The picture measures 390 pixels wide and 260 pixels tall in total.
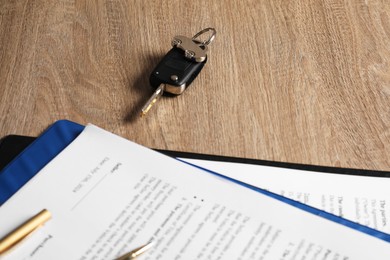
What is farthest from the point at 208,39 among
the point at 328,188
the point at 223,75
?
the point at 328,188

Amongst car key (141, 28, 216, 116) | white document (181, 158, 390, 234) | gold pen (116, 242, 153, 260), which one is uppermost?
car key (141, 28, 216, 116)

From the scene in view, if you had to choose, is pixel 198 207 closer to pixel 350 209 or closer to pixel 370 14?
pixel 350 209

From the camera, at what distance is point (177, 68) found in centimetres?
67

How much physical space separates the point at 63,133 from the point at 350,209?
330 millimetres

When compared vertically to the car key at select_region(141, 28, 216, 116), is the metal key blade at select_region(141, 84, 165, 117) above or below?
below

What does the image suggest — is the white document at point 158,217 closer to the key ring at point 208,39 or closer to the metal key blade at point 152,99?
the metal key blade at point 152,99

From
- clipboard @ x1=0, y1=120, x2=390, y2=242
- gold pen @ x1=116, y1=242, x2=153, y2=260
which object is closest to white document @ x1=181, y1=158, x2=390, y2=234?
clipboard @ x1=0, y1=120, x2=390, y2=242

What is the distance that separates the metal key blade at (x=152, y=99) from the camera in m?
0.64

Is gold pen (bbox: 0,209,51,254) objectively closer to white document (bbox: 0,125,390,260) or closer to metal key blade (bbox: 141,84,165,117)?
white document (bbox: 0,125,390,260)

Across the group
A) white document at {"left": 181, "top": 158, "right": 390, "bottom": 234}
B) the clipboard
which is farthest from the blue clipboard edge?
white document at {"left": 181, "top": 158, "right": 390, "bottom": 234}

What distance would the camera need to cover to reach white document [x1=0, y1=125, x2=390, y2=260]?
1.59 feet

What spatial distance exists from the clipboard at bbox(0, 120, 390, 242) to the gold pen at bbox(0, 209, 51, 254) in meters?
0.05

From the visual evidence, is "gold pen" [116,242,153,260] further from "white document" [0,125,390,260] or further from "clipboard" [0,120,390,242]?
"clipboard" [0,120,390,242]

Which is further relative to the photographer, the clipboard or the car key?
the car key
